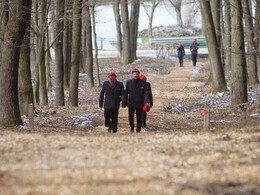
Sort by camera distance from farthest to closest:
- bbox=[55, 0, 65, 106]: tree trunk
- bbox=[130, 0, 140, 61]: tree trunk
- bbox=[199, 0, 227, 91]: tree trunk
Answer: bbox=[130, 0, 140, 61]: tree trunk < bbox=[199, 0, 227, 91]: tree trunk < bbox=[55, 0, 65, 106]: tree trunk

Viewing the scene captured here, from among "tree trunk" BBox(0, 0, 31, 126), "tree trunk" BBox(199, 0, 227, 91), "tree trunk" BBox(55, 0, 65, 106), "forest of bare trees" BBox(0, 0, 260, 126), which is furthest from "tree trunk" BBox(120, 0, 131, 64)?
"tree trunk" BBox(0, 0, 31, 126)

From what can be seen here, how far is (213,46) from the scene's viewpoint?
70.7ft

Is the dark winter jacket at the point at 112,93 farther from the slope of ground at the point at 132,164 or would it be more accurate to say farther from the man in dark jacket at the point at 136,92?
the slope of ground at the point at 132,164

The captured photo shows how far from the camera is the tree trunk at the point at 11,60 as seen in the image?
12164 millimetres

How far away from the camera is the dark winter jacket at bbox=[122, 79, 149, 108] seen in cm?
1219

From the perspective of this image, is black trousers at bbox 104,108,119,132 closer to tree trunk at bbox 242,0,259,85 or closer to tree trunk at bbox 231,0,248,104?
tree trunk at bbox 231,0,248,104

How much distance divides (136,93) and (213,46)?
1044 centimetres

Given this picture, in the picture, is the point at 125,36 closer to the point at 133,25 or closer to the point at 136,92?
the point at 133,25

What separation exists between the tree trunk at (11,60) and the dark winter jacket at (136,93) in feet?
10.5

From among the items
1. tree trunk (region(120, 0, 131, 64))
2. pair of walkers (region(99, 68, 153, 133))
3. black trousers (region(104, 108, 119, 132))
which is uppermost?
tree trunk (region(120, 0, 131, 64))

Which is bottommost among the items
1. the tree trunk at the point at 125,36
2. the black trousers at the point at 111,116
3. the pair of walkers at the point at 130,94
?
the black trousers at the point at 111,116

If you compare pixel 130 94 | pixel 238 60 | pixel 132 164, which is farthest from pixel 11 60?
pixel 238 60

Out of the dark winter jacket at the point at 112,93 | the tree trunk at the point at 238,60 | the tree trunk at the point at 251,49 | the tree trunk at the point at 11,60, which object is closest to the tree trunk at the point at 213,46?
the tree trunk at the point at 251,49

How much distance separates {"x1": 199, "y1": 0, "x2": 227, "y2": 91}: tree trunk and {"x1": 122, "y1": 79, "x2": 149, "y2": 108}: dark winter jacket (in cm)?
1008
